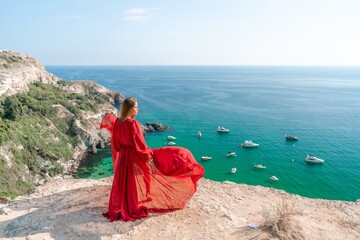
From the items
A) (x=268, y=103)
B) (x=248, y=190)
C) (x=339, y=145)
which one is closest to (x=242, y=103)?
(x=268, y=103)

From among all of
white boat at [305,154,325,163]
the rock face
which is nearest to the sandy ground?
white boat at [305,154,325,163]

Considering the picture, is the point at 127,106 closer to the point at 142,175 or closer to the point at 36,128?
the point at 142,175

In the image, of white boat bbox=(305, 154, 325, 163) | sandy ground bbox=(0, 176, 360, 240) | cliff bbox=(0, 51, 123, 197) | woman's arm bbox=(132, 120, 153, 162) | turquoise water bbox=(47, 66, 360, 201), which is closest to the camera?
woman's arm bbox=(132, 120, 153, 162)

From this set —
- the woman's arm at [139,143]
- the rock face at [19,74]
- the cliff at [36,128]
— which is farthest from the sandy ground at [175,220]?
the rock face at [19,74]

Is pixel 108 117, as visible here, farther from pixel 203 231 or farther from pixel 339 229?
pixel 339 229

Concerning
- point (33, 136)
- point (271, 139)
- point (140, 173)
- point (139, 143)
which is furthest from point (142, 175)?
point (271, 139)

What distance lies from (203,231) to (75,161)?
3127 centimetres

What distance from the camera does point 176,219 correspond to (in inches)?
300

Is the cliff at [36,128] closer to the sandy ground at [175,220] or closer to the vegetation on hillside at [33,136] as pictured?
the vegetation on hillside at [33,136]

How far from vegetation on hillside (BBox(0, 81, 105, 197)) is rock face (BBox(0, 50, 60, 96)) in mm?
1630

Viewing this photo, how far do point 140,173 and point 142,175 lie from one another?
80 millimetres

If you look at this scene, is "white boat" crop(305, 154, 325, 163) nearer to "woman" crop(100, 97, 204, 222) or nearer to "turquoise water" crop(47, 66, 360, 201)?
"turquoise water" crop(47, 66, 360, 201)

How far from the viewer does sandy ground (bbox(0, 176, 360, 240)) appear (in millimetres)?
7039

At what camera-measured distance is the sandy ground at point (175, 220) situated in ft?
23.1
